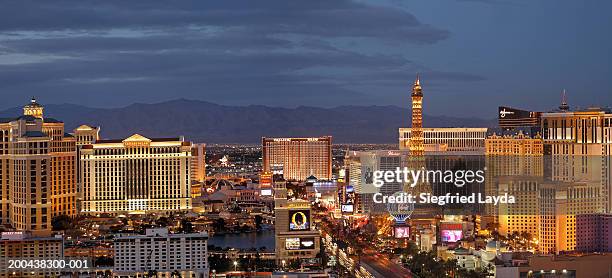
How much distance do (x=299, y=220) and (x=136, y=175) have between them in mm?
11560

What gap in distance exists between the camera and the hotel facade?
56.0 m

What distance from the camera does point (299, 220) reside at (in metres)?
28.1

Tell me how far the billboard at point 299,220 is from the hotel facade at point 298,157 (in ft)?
89.0

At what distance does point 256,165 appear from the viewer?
68.8m

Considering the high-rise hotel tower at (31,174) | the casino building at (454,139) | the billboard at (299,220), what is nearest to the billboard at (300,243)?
the billboard at (299,220)

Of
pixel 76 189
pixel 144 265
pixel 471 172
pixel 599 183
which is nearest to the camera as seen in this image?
pixel 144 265

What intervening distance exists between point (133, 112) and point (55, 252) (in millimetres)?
45371

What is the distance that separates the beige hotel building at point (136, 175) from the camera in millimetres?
37375

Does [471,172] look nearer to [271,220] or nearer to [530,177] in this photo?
[530,177]

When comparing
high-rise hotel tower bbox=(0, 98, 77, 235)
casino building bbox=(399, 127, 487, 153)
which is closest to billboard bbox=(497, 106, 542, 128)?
casino building bbox=(399, 127, 487, 153)

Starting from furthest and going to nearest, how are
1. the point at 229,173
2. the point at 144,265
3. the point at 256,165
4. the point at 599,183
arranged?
the point at 256,165 < the point at 229,173 < the point at 599,183 < the point at 144,265

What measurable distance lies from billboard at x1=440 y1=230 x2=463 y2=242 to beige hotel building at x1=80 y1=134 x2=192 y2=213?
1296 centimetres

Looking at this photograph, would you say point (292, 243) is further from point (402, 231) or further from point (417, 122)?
point (417, 122)

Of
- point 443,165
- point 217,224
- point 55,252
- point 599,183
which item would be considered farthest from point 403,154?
point 55,252
